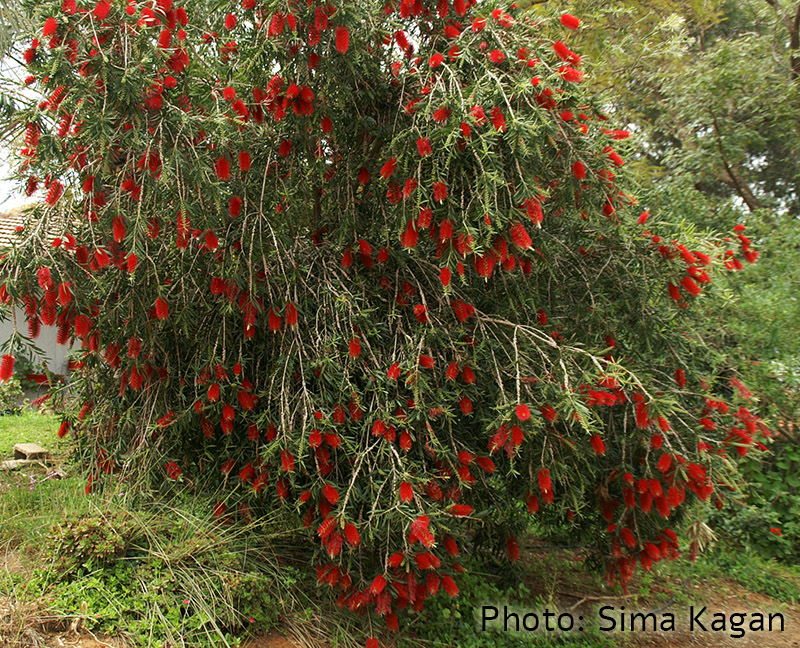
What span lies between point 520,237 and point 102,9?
199 cm

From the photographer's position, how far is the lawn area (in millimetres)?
6254

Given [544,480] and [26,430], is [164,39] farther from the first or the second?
[26,430]

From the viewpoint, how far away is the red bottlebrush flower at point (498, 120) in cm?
276

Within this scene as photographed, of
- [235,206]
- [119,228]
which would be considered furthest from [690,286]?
[119,228]

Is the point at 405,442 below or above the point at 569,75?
below

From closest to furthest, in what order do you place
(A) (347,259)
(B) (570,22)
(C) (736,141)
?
1. (B) (570,22)
2. (A) (347,259)
3. (C) (736,141)

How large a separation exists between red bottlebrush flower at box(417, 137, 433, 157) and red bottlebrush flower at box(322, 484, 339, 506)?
1.57m

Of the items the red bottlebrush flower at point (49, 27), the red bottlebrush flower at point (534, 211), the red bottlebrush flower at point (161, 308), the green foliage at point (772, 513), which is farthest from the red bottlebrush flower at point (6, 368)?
the green foliage at point (772, 513)

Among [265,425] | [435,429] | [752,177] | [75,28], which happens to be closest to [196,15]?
[75,28]

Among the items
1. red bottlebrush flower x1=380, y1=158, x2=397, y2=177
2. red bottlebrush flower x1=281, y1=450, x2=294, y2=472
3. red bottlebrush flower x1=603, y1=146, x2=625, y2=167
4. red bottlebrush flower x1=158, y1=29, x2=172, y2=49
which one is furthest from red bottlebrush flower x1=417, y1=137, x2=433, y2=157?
red bottlebrush flower x1=281, y1=450, x2=294, y2=472

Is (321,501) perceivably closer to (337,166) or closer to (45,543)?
(45,543)

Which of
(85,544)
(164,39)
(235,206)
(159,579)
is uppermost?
(164,39)

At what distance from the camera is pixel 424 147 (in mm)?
2812

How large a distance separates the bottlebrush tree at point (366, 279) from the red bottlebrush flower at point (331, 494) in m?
0.05
